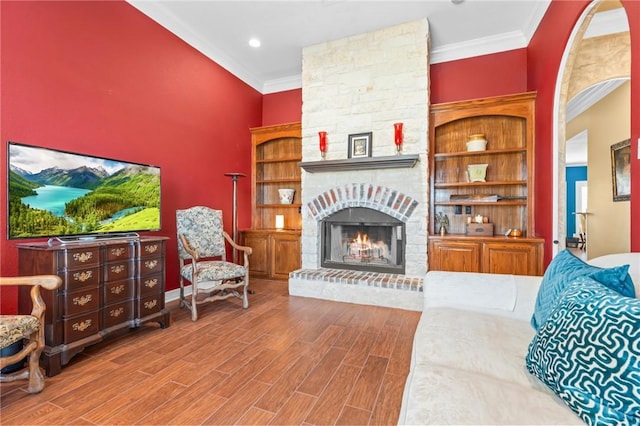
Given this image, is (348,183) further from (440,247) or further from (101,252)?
(101,252)

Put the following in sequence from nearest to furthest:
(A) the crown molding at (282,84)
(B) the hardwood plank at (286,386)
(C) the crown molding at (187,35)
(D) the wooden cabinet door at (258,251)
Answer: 1. (B) the hardwood plank at (286,386)
2. (C) the crown molding at (187,35)
3. (D) the wooden cabinet door at (258,251)
4. (A) the crown molding at (282,84)

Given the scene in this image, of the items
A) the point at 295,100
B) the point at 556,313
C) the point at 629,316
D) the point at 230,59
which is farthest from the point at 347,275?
the point at 230,59

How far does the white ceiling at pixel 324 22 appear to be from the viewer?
9.96ft

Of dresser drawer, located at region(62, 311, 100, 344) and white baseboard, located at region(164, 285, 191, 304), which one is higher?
dresser drawer, located at region(62, 311, 100, 344)

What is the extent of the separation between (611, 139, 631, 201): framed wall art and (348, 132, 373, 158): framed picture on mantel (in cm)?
305

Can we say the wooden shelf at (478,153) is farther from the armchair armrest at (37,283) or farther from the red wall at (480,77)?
the armchair armrest at (37,283)

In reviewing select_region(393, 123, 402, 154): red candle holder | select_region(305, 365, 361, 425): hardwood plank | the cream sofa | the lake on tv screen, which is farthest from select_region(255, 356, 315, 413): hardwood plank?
select_region(393, 123, 402, 154): red candle holder

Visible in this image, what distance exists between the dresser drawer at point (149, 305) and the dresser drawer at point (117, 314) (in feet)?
0.24

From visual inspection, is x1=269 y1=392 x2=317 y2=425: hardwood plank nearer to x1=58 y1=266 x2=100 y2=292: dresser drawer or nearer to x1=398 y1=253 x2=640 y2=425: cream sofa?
x1=398 y1=253 x2=640 y2=425: cream sofa

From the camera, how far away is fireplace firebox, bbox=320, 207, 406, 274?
138 inches

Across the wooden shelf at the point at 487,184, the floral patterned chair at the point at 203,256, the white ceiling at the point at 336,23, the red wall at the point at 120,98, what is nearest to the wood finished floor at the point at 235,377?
the floral patterned chair at the point at 203,256

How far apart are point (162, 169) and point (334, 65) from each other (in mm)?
2458

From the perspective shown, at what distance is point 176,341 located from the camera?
2.25 metres

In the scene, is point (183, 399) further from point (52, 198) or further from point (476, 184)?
point (476, 184)
